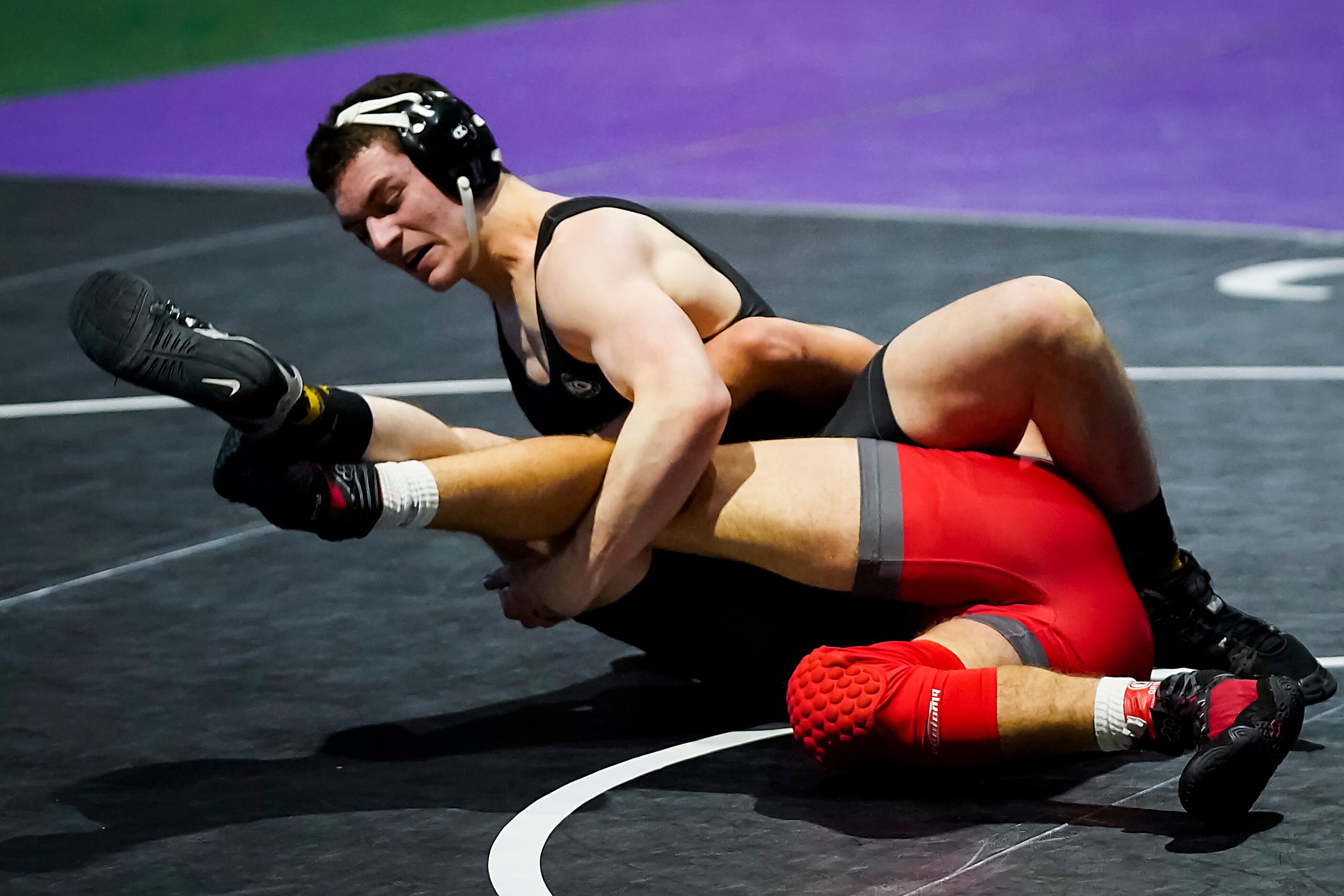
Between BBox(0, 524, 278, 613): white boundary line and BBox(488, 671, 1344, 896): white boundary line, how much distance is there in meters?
1.61

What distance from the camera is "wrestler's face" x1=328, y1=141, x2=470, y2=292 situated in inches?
147

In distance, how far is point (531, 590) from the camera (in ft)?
12.2

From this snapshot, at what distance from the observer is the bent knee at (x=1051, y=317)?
136 inches

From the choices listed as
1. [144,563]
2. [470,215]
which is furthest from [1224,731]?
[144,563]

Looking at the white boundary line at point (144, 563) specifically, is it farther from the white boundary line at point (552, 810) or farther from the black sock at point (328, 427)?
the white boundary line at point (552, 810)

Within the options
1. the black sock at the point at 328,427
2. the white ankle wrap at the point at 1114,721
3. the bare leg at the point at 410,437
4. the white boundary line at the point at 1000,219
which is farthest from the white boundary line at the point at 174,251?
the white ankle wrap at the point at 1114,721

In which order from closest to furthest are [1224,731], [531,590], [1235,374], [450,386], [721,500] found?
[1224,731] → [721,500] → [531,590] → [1235,374] → [450,386]

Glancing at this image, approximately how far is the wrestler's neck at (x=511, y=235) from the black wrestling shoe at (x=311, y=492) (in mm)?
512

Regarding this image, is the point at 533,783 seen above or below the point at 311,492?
below

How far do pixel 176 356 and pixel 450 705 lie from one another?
34.8 inches

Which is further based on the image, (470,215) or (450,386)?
(450,386)

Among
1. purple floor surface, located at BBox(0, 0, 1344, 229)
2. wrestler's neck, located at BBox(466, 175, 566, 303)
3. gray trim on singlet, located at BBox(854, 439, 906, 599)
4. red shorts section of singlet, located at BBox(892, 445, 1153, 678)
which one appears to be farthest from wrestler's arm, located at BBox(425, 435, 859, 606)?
purple floor surface, located at BBox(0, 0, 1344, 229)

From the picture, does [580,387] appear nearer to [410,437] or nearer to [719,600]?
[410,437]

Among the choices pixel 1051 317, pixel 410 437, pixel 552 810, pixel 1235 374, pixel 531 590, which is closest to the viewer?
pixel 552 810
